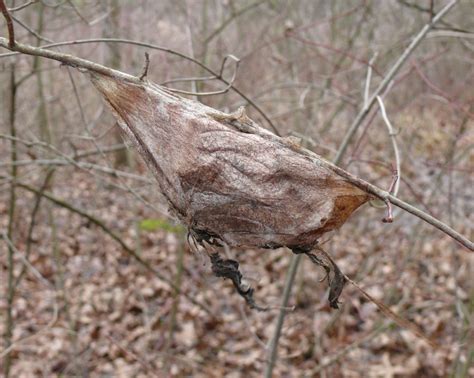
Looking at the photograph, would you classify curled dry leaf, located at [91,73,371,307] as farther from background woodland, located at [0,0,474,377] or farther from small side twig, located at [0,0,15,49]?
background woodland, located at [0,0,474,377]

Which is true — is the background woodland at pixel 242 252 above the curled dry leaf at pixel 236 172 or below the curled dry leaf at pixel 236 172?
above

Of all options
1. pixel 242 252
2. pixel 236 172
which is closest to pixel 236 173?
pixel 236 172

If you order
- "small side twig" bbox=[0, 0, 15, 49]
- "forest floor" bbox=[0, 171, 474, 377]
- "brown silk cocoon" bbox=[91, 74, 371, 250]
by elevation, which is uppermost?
"forest floor" bbox=[0, 171, 474, 377]

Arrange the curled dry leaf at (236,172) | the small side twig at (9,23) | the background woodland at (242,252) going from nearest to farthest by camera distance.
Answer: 1. the small side twig at (9,23)
2. the curled dry leaf at (236,172)
3. the background woodland at (242,252)

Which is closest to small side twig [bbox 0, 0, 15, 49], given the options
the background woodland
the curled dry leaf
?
the curled dry leaf

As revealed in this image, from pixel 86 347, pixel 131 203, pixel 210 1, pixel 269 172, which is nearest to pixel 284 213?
pixel 269 172

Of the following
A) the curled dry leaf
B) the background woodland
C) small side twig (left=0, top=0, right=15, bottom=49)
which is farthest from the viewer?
the background woodland

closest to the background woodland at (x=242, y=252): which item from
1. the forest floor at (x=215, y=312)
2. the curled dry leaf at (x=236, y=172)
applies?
the forest floor at (x=215, y=312)

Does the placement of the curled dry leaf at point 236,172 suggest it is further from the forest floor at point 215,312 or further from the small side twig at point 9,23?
the forest floor at point 215,312
